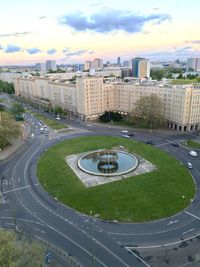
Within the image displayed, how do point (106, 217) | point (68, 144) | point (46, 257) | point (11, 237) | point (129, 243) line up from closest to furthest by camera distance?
point (11, 237) < point (46, 257) < point (129, 243) < point (106, 217) < point (68, 144)

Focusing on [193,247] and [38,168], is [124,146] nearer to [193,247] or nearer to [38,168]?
[38,168]

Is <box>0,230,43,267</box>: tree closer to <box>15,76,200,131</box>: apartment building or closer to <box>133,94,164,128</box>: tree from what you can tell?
<box>133,94,164,128</box>: tree

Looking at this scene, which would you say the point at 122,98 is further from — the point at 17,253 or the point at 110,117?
the point at 17,253

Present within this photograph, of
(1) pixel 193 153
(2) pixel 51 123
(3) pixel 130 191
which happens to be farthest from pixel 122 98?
(3) pixel 130 191

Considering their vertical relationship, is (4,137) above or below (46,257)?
above

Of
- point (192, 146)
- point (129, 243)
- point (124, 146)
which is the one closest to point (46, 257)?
point (129, 243)

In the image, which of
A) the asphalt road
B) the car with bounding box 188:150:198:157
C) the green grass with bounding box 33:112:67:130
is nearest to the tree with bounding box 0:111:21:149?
the asphalt road

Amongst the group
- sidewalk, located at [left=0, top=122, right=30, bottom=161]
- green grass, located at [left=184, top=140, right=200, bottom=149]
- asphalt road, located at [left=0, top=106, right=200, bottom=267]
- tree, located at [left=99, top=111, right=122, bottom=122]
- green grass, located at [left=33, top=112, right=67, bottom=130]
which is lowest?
asphalt road, located at [left=0, top=106, right=200, bottom=267]
